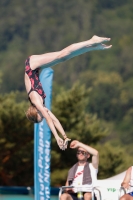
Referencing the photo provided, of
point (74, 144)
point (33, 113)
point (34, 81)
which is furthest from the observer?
point (74, 144)

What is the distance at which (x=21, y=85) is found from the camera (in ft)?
413

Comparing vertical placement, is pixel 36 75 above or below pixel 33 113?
above

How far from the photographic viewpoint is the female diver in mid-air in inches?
324

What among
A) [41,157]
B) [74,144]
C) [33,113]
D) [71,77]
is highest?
[71,77]

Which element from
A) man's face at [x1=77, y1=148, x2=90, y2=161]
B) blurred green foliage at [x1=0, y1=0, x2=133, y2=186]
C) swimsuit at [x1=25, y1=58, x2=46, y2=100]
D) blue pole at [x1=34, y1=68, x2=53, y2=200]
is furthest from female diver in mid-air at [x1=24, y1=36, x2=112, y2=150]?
blurred green foliage at [x1=0, y1=0, x2=133, y2=186]

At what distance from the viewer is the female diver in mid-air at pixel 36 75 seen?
8.23 metres

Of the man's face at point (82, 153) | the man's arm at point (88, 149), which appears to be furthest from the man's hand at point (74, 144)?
the man's face at point (82, 153)

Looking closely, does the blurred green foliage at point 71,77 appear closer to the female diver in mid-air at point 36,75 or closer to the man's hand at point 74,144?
the man's hand at point 74,144

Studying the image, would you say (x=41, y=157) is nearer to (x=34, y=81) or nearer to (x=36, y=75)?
(x=36, y=75)

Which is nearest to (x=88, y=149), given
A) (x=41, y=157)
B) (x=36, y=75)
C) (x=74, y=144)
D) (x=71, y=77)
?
(x=74, y=144)

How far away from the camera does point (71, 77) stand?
129375 mm

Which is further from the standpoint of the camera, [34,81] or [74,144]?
[74,144]

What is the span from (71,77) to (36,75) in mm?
120772

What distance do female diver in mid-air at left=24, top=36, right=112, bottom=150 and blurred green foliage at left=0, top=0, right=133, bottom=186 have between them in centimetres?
1570
